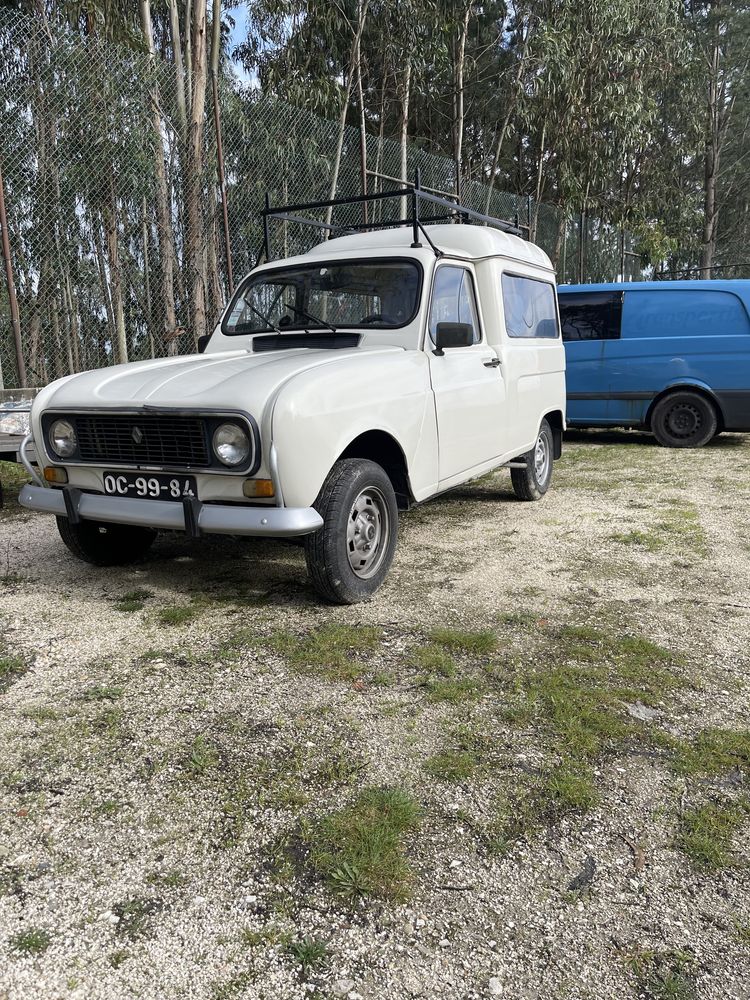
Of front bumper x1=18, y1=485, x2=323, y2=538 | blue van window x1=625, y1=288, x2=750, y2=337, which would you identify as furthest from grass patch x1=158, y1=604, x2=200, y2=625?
blue van window x1=625, y1=288, x2=750, y2=337

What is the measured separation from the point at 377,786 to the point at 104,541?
283 cm

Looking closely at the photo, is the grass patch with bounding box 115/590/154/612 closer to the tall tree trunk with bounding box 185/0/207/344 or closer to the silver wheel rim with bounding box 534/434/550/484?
the silver wheel rim with bounding box 534/434/550/484

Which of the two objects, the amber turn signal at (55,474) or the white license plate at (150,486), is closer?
the white license plate at (150,486)

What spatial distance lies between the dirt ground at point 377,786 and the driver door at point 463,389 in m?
0.87

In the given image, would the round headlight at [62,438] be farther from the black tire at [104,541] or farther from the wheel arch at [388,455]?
the wheel arch at [388,455]

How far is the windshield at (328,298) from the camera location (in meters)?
4.77

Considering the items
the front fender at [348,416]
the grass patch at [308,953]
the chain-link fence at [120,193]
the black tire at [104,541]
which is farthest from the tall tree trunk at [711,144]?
the grass patch at [308,953]

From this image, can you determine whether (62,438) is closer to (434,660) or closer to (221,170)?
(434,660)

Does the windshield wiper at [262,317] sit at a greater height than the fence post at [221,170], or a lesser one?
lesser

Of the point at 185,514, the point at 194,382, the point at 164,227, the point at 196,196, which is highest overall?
the point at 196,196

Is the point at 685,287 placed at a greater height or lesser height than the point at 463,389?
greater

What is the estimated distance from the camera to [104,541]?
4.62m

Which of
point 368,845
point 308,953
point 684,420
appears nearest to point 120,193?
point 684,420

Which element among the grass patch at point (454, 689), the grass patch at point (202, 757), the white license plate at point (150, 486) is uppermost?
the white license plate at point (150, 486)
